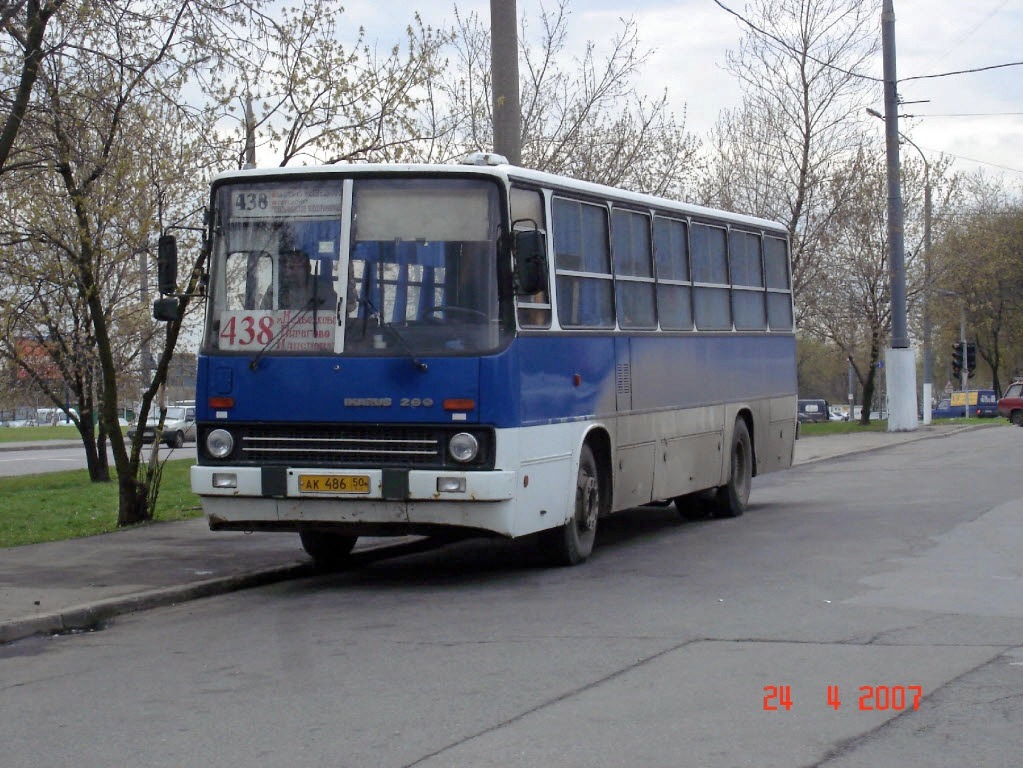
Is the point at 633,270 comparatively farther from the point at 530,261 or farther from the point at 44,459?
the point at 44,459

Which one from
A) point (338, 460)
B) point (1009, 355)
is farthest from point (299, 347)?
point (1009, 355)

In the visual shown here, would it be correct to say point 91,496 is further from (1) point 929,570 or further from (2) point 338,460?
(1) point 929,570

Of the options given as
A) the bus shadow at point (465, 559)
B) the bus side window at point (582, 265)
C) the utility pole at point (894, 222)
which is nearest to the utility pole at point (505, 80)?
the bus side window at point (582, 265)

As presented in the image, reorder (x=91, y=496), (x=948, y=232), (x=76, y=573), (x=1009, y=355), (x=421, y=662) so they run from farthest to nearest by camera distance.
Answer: (x=1009, y=355)
(x=948, y=232)
(x=91, y=496)
(x=76, y=573)
(x=421, y=662)

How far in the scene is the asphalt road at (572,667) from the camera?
6.50m

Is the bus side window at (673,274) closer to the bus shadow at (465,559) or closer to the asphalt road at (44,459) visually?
the bus shadow at (465,559)

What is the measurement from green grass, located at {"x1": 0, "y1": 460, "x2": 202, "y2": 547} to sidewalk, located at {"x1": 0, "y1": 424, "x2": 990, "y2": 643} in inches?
A: 54.6

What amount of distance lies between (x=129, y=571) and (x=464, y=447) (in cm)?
351

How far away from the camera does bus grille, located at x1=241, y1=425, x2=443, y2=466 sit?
1159 cm

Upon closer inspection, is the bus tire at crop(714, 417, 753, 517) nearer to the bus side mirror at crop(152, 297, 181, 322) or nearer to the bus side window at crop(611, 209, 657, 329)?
the bus side window at crop(611, 209, 657, 329)

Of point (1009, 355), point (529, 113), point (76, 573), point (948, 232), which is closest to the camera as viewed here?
point (76, 573)

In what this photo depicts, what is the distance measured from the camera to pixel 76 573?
12938 mm

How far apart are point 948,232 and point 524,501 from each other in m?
45.6

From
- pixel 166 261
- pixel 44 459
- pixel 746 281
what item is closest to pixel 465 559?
pixel 166 261
